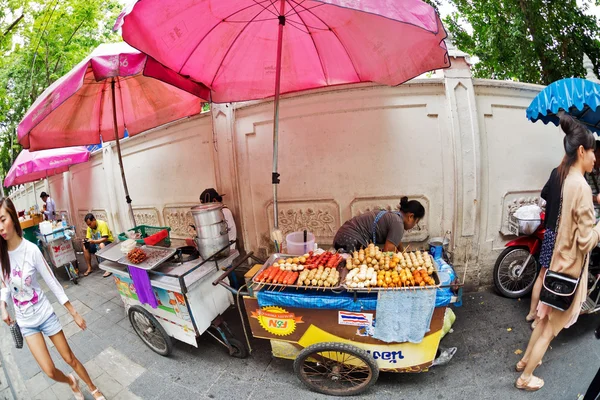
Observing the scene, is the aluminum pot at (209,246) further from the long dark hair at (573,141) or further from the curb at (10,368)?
the long dark hair at (573,141)

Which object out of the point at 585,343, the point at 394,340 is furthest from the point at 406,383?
the point at 585,343

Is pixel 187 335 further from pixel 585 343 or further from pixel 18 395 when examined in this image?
pixel 585 343

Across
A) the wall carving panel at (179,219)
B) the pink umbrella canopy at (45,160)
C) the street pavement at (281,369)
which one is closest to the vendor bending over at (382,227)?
the street pavement at (281,369)

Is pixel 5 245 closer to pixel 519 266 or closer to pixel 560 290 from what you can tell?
pixel 560 290

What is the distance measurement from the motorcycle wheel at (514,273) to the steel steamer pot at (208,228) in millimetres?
3857

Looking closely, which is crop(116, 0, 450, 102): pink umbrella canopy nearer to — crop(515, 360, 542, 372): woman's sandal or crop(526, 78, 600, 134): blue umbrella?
crop(526, 78, 600, 134): blue umbrella

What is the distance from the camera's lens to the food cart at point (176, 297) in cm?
285

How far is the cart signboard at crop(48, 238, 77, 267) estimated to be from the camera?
5.95m

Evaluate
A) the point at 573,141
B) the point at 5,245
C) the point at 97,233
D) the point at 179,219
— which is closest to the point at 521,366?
the point at 573,141

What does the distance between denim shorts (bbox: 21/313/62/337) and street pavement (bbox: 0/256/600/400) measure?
89 cm

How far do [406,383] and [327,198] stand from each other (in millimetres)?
2524

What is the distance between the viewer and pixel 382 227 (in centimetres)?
315

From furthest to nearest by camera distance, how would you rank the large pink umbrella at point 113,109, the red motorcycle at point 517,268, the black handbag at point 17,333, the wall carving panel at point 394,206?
1. the wall carving panel at point 394,206
2. the red motorcycle at point 517,268
3. the large pink umbrella at point 113,109
4. the black handbag at point 17,333

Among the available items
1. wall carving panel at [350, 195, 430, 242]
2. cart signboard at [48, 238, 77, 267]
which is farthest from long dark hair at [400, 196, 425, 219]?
cart signboard at [48, 238, 77, 267]
